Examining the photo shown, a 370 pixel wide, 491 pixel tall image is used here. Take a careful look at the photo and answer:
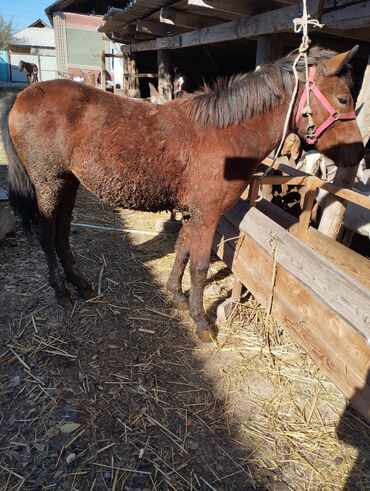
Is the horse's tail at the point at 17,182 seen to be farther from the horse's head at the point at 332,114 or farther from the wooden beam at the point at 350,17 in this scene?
the wooden beam at the point at 350,17

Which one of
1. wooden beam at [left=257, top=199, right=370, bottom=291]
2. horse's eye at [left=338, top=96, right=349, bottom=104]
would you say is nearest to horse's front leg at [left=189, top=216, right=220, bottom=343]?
wooden beam at [left=257, top=199, right=370, bottom=291]

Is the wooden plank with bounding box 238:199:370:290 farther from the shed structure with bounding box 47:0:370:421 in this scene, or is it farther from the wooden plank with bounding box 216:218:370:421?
the wooden plank with bounding box 216:218:370:421

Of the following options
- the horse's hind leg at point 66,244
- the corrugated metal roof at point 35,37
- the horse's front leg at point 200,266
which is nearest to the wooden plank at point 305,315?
the horse's front leg at point 200,266

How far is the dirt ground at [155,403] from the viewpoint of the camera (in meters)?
1.82

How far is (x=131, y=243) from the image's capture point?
428 centimetres

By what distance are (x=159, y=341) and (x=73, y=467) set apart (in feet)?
3.63

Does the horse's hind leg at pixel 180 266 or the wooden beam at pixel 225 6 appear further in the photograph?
the wooden beam at pixel 225 6

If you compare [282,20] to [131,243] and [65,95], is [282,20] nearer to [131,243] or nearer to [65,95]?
[65,95]

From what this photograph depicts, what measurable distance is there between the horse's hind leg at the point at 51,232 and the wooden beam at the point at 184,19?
12.1 ft

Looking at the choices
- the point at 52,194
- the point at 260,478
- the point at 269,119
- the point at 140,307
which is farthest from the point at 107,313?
the point at 269,119

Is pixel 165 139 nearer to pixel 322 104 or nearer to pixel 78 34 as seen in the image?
pixel 322 104

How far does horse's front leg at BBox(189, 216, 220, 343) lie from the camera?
274 cm

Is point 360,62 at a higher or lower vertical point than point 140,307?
higher

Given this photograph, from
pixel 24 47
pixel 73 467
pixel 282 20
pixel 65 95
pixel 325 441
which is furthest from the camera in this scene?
pixel 24 47
